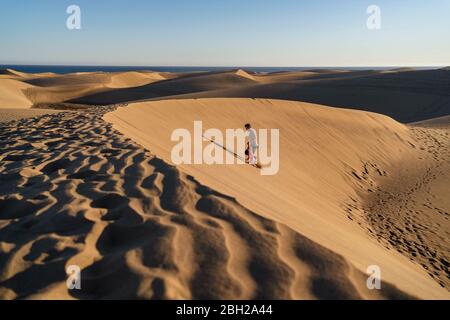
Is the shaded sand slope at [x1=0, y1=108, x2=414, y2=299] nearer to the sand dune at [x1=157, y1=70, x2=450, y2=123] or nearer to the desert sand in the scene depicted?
the desert sand

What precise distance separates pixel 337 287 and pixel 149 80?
5913 cm

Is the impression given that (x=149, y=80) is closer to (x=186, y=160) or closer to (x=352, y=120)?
(x=352, y=120)

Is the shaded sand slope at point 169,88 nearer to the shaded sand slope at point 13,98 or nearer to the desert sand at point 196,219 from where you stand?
the shaded sand slope at point 13,98

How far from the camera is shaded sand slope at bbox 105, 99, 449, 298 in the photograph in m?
3.77

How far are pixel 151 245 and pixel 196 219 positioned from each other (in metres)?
0.55

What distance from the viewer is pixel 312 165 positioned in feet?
32.2

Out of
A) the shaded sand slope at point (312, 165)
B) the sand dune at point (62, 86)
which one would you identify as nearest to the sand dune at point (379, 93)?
the sand dune at point (62, 86)

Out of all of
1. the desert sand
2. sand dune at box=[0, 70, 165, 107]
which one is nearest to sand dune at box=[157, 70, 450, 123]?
sand dune at box=[0, 70, 165, 107]

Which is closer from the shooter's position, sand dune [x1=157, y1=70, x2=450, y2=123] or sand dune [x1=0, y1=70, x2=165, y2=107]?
sand dune [x1=157, y1=70, x2=450, y2=123]

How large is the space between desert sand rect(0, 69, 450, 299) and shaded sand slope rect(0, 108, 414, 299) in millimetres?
11

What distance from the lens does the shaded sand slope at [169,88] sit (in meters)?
36.8

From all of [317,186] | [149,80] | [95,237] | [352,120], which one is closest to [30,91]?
[149,80]

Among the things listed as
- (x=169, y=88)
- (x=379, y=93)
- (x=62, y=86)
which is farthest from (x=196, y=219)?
(x=62, y=86)

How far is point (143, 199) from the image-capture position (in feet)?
12.7
